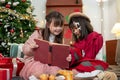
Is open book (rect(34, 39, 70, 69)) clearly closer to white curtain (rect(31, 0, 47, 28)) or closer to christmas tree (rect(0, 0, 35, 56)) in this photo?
christmas tree (rect(0, 0, 35, 56))

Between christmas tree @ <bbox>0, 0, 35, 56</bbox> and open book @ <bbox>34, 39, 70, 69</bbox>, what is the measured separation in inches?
78.9

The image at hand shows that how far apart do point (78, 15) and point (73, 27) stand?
122mm

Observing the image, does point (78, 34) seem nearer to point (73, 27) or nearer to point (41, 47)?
point (73, 27)

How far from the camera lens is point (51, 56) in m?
1.61

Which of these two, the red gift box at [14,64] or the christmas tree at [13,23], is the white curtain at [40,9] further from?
the red gift box at [14,64]

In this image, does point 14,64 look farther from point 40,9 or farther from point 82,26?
point 40,9

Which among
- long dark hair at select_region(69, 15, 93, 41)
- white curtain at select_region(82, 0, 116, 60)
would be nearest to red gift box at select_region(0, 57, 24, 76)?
long dark hair at select_region(69, 15, 93, 41)

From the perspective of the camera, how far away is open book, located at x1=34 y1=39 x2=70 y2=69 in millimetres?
1567

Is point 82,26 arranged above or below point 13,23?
above

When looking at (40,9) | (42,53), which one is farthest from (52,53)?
(40,9)

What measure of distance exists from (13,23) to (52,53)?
7.05 feet

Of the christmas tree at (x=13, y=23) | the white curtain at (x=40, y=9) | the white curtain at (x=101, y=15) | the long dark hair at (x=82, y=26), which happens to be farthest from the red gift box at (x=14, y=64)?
the white curtain at (x=101, y=15)

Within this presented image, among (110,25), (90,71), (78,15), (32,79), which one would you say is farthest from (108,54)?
(110,25)

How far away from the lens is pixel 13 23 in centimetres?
362
